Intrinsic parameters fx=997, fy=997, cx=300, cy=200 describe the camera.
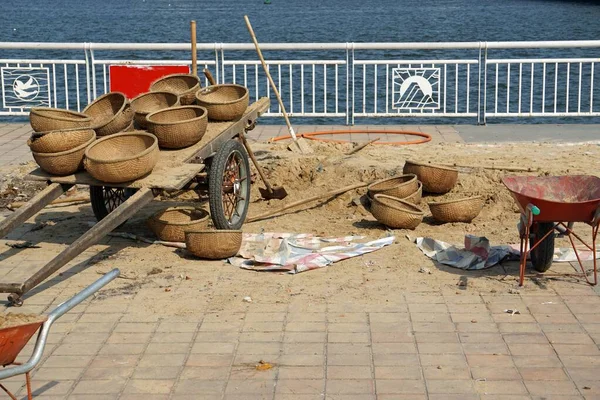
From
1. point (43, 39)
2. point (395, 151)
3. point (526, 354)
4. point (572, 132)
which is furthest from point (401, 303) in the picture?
point (43, 39)

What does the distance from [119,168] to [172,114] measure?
4.06ft

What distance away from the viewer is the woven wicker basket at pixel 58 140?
8.49 m

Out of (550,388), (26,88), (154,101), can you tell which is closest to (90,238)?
(154,101)

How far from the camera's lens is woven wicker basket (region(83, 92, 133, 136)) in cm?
898

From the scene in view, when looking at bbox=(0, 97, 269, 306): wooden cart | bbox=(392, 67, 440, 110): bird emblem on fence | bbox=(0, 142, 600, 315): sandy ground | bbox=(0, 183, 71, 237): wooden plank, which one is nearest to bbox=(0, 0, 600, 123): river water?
bbox=(392, 67, 440, 110): bird emblem on fence

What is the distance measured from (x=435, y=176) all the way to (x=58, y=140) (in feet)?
12.7

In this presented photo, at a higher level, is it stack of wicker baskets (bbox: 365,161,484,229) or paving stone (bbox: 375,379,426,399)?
stack of wicker baskets (bbox: 365,161,484,229)

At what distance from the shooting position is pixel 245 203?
962 centimetres

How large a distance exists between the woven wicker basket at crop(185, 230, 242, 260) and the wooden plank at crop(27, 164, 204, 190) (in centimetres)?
51

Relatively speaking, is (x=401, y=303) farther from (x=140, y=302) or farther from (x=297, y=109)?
(x=297, y=109)

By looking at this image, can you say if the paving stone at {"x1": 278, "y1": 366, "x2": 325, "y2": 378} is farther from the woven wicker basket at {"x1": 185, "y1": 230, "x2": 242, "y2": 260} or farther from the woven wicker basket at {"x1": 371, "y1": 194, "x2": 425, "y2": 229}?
the woven wicker basket at {"x1": 371, "y1": 194, "x2": 425, "y2": 229}

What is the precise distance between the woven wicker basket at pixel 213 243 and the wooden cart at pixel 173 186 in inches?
13.8

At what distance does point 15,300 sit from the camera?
7453 mm

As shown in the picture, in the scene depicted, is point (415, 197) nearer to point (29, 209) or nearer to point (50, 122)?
point (50, 122)
